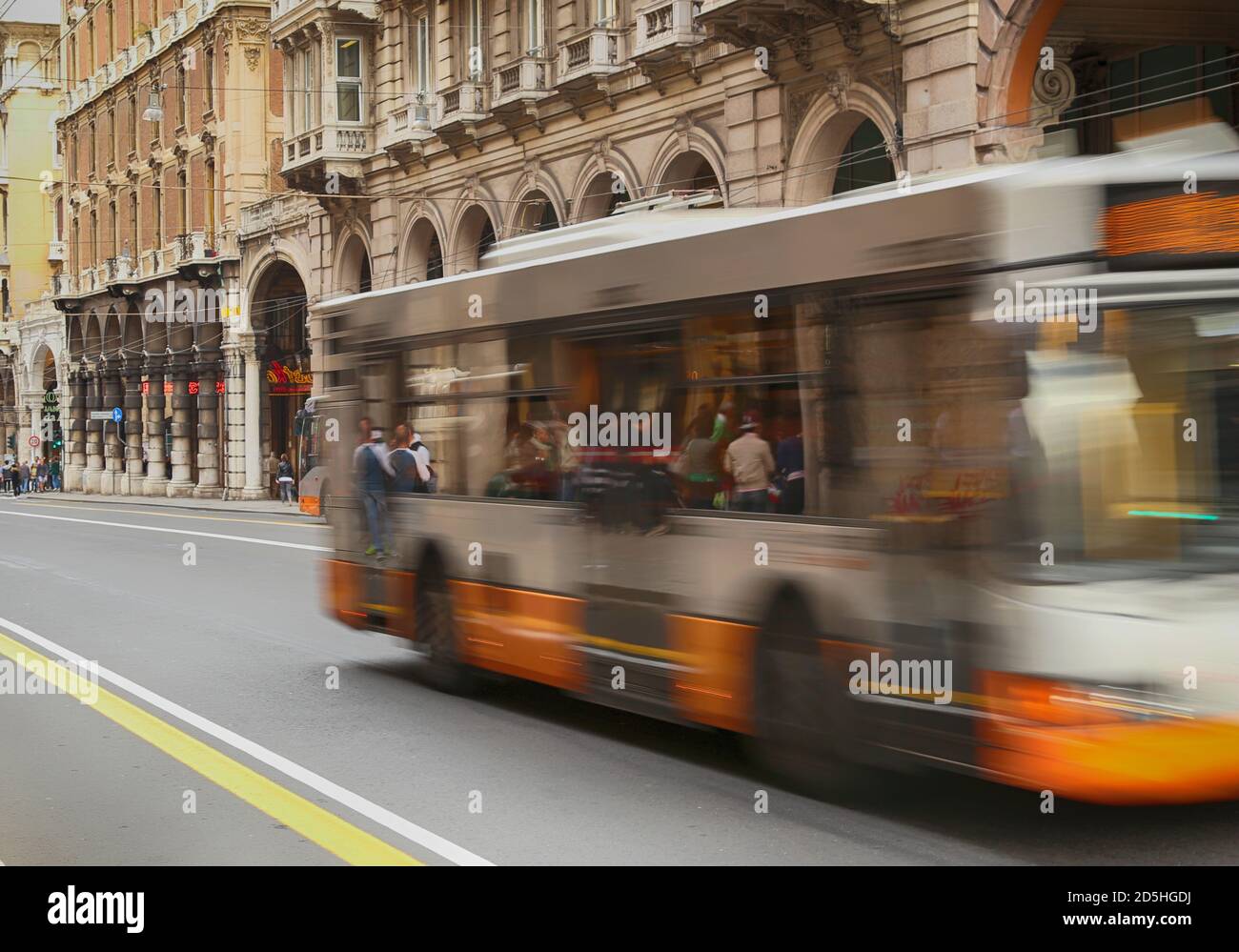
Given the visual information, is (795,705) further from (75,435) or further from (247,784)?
(75,435)

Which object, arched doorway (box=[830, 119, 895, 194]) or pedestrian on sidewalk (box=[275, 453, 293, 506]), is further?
pedestrian on sidewalk (box=[275, 453, 293, 506])

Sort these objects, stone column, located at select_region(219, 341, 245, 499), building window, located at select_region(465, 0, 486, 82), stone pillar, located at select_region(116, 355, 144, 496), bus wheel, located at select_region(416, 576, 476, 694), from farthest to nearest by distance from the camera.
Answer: stone pillar, located at select_region(116, 355, 144, 496) → stone column, located at select_region(219, 341, 245, 499) → building window, located at select_region(465, 0, 486, 82) → bus wheel, located at select_region(416, 576, 476, 694)

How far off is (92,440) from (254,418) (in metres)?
21.2

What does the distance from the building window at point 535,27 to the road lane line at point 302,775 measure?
2054 cm

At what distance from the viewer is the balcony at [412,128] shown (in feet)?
116

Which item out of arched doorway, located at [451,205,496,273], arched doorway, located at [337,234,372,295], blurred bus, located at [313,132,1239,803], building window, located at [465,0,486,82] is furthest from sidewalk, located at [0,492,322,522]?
blurred bus, located at [313,132,1239,803]

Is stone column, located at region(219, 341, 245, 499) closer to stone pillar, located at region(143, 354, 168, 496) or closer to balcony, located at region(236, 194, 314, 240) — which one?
balcony, located at region(236, 194, 314, 240)

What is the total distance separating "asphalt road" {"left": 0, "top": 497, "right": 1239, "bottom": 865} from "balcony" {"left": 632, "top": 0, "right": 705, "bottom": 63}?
49.0ft

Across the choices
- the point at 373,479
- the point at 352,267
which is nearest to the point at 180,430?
the point at 352,267

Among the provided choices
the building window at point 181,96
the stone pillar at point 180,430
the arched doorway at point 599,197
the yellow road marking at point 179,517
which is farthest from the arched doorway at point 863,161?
the stone pillar at point 180,430

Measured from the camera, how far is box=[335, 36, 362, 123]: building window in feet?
127

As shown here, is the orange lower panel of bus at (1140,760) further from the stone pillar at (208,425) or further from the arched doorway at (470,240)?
the stone pillar at (208,425)

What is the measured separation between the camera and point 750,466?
8023 millimetres

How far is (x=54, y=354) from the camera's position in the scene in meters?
76.7
